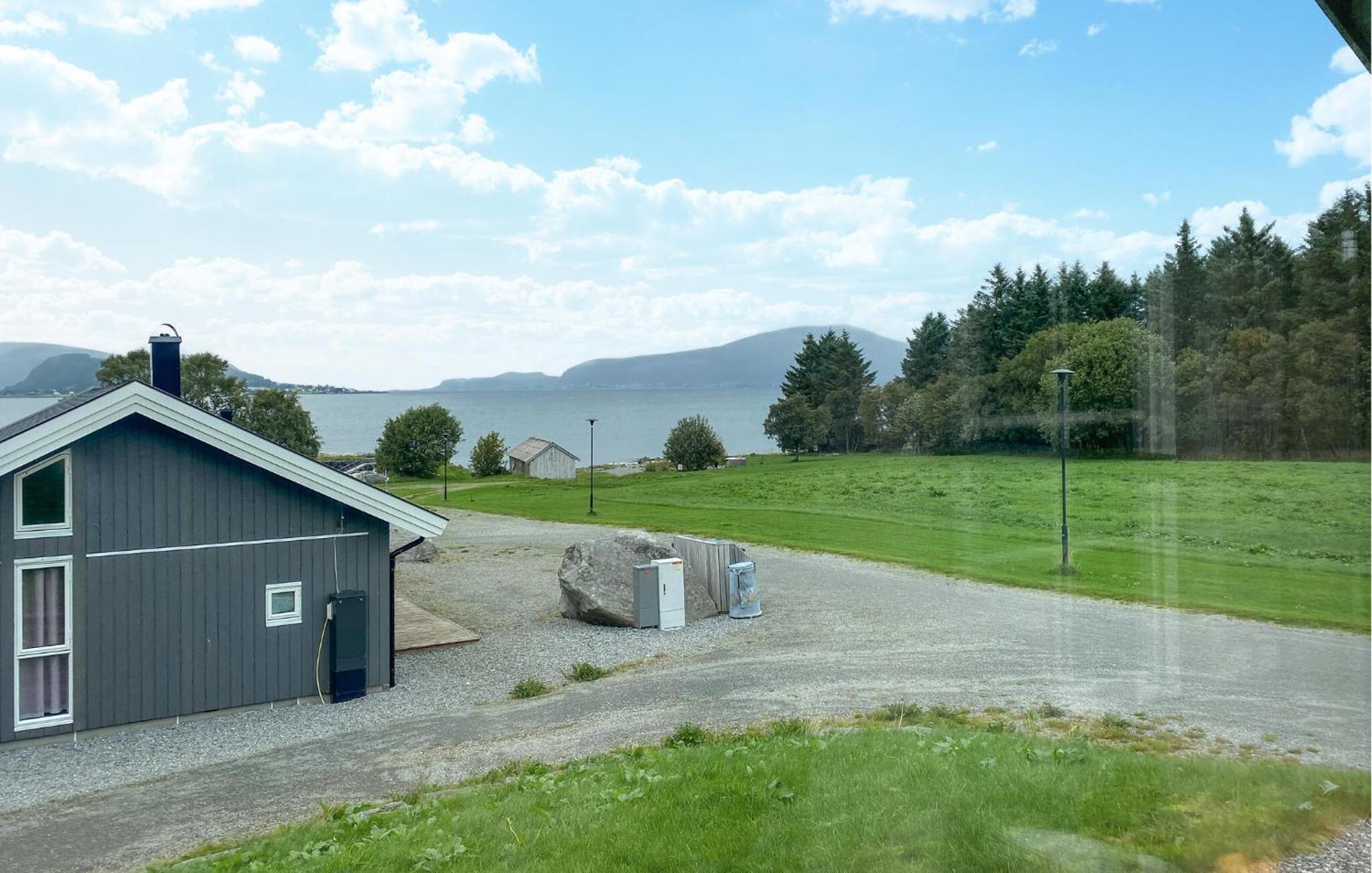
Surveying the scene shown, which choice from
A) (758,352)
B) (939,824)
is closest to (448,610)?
(758,352)

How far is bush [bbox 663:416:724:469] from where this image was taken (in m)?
22.6

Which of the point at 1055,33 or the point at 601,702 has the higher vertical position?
the point at 1055,33

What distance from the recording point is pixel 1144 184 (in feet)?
7.52

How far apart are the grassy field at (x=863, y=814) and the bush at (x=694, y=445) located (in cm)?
1796

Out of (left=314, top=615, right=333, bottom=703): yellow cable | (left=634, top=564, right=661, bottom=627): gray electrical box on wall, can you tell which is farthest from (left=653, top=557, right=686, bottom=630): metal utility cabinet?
(left=314, top=615, right=333, bottom=703): yellow cable

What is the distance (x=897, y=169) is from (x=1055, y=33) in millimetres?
667

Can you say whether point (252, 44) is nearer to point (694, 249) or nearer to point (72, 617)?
point (694, 249)

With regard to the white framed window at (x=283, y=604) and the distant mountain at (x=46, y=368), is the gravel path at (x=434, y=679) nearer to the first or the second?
the white framed window at (x=283, y=604)

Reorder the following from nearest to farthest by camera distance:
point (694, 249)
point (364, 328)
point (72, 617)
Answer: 1. point (694, 249)
2. point (72, 617)
3. point (364, 328)

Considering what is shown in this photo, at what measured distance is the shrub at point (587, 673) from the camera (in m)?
7.03

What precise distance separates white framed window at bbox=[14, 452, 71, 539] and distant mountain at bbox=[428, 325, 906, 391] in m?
2.85

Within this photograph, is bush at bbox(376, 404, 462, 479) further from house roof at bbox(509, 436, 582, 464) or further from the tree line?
the tree line

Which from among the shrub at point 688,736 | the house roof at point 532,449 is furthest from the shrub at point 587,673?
the house roof at point 532,449

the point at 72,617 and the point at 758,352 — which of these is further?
the point at 72,617
